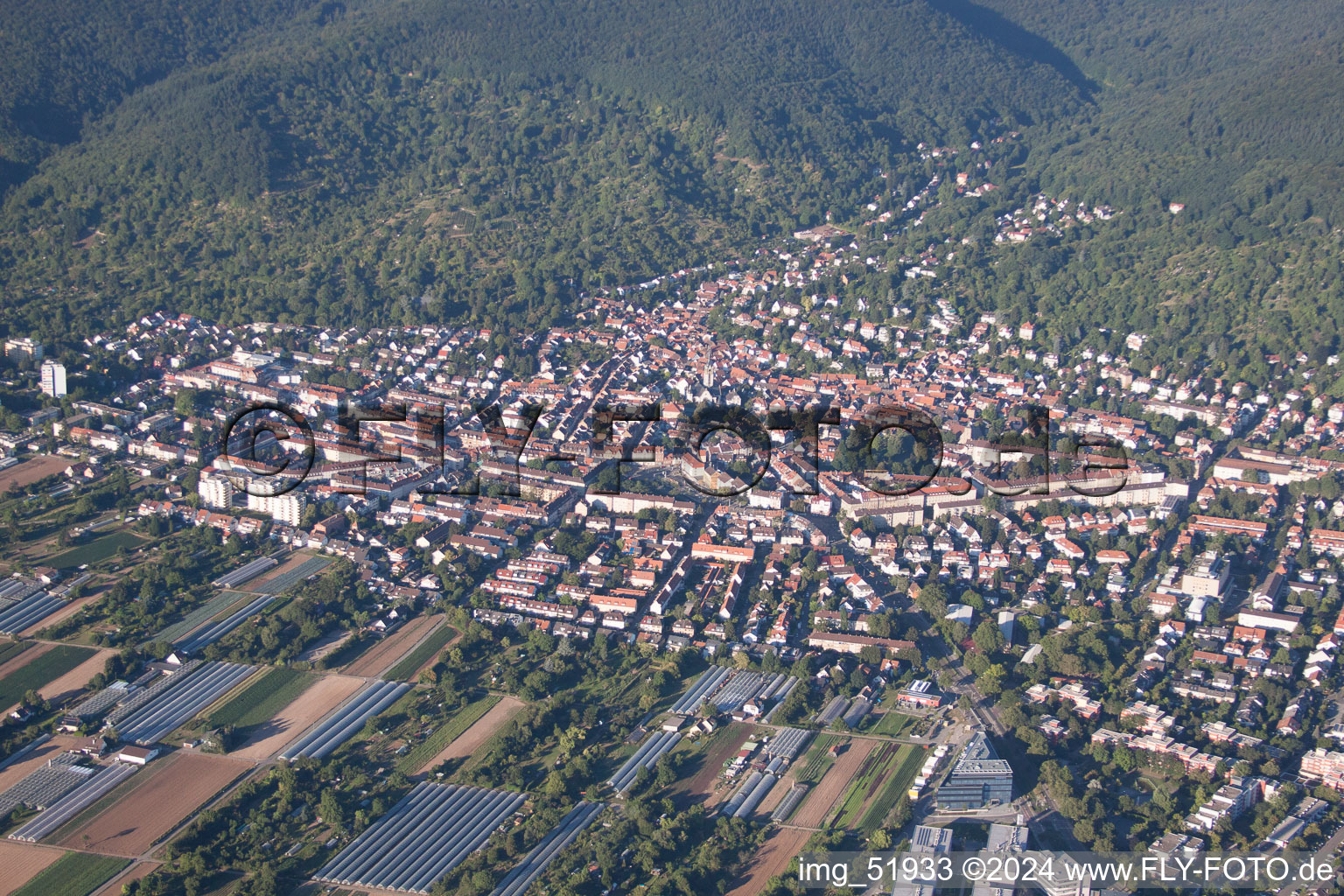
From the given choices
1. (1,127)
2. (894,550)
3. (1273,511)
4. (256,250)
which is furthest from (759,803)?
(1,127)

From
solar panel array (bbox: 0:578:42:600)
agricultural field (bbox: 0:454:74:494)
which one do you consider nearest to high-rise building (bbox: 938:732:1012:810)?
solar panel array (bbox: 0:578:42:600)

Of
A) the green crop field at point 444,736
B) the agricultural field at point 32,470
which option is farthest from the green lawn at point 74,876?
the agricultural field at point 32,470

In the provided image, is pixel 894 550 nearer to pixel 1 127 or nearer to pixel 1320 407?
pixel 1320 407

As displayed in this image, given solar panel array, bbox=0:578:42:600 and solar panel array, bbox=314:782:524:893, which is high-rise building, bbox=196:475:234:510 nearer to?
solar panel array, bbox=0:578:42:600

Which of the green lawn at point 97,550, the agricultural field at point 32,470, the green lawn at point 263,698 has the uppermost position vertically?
the agricultural field at point 32,470

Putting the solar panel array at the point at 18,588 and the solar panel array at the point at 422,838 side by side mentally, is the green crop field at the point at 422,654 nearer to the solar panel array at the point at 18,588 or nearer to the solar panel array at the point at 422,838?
the solar panel array at the point at 422,838

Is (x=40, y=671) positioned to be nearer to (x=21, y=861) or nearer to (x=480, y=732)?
(x=21, y=861)
